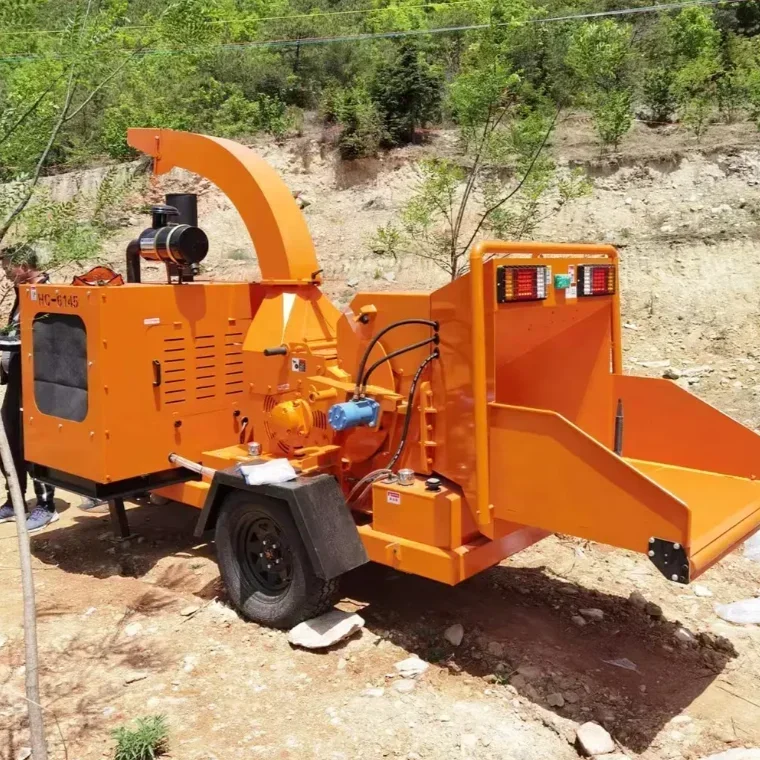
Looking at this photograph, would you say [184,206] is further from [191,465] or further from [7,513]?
[7,513]

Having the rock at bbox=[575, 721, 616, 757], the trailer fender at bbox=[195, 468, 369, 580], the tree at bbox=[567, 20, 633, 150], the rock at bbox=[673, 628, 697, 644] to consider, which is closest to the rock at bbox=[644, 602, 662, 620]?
the rock at bbox=[673, 628, 697, 644]

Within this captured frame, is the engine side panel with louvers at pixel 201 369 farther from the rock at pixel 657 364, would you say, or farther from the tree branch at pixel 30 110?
the rock at pixel 657 364

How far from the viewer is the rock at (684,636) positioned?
399cm

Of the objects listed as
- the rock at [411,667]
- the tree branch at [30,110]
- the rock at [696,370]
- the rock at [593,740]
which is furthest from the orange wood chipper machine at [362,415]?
the rock at [696,370]

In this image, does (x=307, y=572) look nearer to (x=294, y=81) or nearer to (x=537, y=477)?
(x=537, y=477)

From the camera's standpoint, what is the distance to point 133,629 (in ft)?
13.3

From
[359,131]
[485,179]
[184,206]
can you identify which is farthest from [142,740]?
[359,131]

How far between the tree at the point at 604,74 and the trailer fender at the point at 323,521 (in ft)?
27.1

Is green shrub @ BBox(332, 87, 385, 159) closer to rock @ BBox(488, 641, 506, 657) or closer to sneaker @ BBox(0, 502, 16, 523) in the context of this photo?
sneaker @ BBox(0, 502, 16, 523)

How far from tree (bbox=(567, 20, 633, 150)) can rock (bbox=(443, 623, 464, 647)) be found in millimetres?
8434

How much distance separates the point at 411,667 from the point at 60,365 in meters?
2.73

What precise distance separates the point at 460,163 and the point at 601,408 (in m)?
13.2

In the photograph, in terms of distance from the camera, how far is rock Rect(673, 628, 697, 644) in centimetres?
399

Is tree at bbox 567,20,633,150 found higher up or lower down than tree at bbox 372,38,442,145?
lower down
